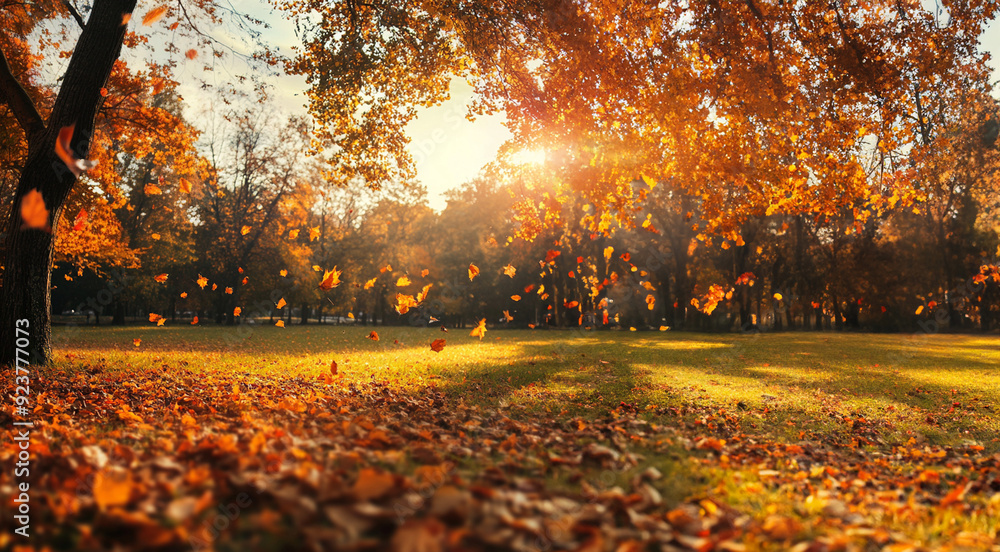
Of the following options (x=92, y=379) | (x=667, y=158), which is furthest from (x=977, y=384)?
(x=92, y=379)

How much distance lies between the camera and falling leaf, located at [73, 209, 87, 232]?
19216mm

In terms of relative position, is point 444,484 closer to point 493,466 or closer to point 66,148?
point 493,466

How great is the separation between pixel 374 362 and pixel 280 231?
105 feet

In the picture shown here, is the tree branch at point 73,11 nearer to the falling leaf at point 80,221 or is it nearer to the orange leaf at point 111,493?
the falling leaf at point 80,221

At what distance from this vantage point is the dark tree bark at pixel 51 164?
832 centimetres

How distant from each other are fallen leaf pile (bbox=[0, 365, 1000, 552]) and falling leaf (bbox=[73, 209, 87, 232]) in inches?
681

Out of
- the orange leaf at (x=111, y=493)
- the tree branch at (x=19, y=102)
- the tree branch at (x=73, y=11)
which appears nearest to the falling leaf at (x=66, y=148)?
the tree branch at (x=19, y=102)

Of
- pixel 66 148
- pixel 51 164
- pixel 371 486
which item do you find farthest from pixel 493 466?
pixel 51 164

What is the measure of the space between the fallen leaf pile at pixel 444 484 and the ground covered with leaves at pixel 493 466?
0.05 ft

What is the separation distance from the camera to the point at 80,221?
776 inches

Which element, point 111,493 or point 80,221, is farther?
point 80,221

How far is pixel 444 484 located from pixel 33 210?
9.46 m

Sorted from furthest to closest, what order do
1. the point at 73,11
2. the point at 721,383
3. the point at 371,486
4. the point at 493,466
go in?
the point at 721,383 < the point at 73,11 < the point at 493,466 < the point at 371,486

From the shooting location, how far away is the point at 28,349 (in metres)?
8.73
